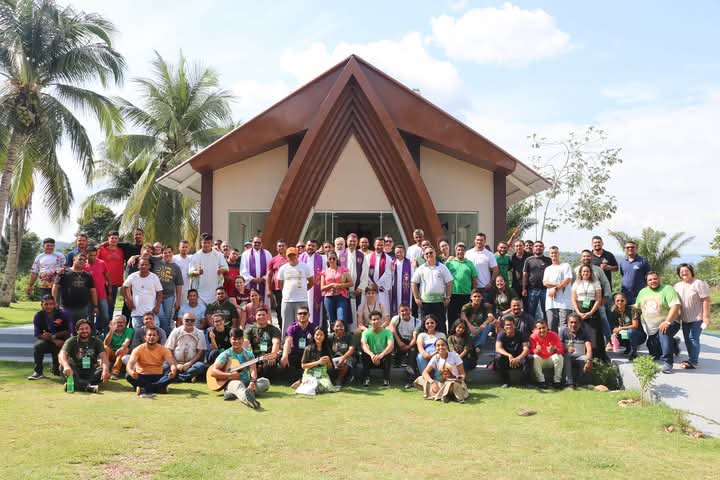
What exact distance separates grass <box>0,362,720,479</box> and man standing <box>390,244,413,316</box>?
6.89 ft

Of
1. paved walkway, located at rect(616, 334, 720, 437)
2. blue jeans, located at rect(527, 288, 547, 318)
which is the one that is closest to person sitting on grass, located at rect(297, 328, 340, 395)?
blue jeans, located at rect(527, 288, 547, 318)

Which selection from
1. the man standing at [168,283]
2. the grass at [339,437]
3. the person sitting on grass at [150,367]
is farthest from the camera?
the man standing at [168,283]

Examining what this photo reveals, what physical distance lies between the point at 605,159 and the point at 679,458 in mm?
19738

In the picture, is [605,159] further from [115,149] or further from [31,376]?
[31,376]

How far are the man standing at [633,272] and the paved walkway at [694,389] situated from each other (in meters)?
1.21

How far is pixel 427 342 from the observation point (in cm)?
852

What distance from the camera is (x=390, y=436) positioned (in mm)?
5980

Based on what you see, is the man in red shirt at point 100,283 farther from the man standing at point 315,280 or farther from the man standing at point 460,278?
the man standing at point 460,278

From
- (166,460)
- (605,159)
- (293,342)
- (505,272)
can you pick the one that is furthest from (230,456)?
(605,159)

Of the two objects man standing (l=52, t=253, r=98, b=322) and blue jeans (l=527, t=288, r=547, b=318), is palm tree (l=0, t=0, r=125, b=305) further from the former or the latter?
blue jeans (l=527, t=288, r=547, b=318)

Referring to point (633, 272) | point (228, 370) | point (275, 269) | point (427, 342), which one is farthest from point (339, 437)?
point (633, 272)

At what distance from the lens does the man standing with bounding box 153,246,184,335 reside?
9.17 metres

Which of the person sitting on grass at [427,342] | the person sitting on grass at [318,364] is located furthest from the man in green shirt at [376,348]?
the person sitting on grass at [318,364]

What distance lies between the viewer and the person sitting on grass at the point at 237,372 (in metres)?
7.55
